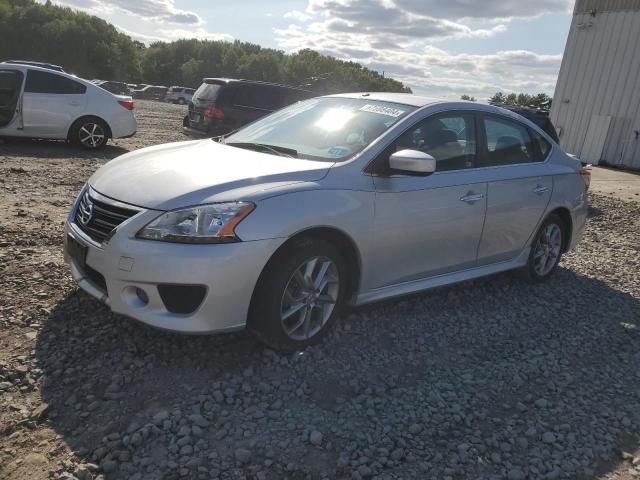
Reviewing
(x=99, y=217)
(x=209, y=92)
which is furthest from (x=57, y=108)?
(x=99, y=217)

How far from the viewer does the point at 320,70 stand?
12519 centimetres

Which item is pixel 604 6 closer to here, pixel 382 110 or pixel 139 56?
pixel 382 110

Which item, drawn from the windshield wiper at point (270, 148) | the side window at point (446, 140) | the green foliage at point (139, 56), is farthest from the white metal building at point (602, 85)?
the green foliage at point (139, 56)

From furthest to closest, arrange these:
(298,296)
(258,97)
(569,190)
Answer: (258,97)
(569,190)
(298,296)

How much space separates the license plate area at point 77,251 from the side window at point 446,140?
2119 millimetres

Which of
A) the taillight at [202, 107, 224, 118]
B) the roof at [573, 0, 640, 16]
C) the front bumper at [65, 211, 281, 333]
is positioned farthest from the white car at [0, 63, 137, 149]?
the roof at [573, 0, 640, 16]

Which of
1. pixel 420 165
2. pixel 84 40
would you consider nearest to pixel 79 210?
pixel 420 165

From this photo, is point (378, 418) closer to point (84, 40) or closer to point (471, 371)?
point (471, 371)

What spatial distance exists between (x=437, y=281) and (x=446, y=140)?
3.56ft

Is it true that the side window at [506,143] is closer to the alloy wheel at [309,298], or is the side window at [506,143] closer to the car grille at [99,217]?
the alloy wheel at [309,298]

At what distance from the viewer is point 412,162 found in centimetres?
369

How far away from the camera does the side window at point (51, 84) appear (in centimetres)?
1026

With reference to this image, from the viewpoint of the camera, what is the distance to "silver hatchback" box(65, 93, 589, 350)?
3127 millimetres

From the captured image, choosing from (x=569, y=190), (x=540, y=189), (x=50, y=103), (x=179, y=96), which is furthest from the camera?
(x=179, y=96)
